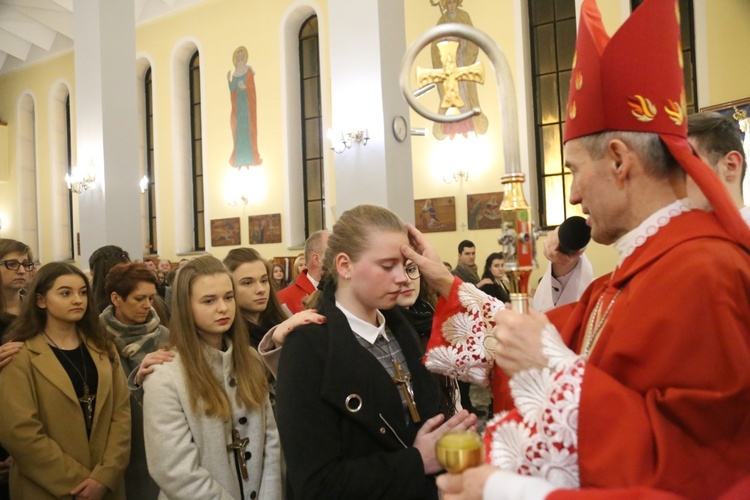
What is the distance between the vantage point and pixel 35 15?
52.1 feet

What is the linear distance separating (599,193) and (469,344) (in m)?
0.77

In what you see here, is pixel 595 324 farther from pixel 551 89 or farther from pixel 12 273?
pixel 551 89

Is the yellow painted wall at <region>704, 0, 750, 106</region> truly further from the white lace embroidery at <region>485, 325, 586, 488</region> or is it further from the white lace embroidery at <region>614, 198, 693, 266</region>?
the white lace embroidery at <region>485, 325, 586, 488</region>

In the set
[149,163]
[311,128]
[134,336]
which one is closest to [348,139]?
[134,336]

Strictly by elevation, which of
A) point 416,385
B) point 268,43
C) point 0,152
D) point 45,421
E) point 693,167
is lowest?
point 45,421

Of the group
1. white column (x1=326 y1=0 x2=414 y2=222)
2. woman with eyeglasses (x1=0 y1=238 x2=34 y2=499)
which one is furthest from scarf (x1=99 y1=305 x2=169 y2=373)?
white column (x1=326 y1=0 x2=414 y2=222)

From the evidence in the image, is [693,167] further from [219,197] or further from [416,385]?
[219,197]

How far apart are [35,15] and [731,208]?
59.2 feet

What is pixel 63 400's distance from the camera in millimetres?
2963

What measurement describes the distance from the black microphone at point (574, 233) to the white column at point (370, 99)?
502 centimetres

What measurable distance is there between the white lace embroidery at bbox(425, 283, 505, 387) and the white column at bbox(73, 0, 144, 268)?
7.57 metres

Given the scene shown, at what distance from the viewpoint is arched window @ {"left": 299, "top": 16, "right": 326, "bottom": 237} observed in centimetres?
1343

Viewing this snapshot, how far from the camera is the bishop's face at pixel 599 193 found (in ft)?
4.66

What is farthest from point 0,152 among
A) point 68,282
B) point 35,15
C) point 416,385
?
point 416,385
